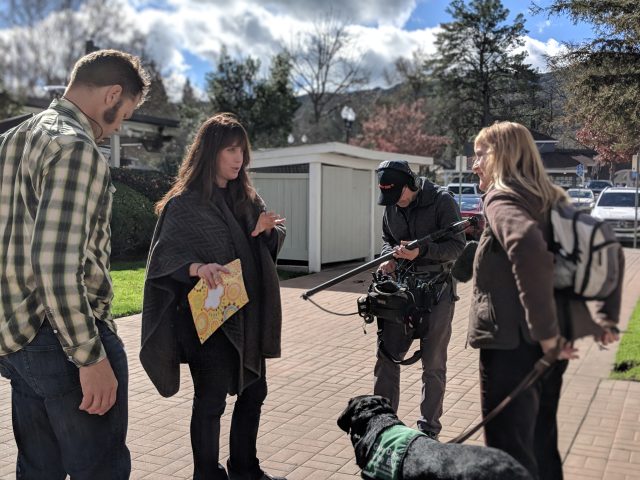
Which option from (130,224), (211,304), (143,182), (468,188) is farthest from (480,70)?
(143,182)

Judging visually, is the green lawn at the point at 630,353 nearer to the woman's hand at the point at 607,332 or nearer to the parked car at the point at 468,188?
the woman's hand at the point at 607,332

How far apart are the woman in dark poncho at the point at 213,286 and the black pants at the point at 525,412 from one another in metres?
1.33

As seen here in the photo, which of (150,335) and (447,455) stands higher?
(150,335)

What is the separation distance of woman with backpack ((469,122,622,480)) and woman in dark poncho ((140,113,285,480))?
1288mm

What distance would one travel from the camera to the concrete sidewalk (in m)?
2.96

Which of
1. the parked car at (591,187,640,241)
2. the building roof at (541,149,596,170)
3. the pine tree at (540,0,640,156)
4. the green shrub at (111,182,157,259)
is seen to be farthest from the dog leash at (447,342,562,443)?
the parked car at (591,187,640,241)

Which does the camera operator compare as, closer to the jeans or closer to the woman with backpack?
the woman with backpack

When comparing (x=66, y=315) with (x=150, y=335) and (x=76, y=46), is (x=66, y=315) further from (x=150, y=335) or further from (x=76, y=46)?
(x=76, y=46)

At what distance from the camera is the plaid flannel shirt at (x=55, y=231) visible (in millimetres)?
2191

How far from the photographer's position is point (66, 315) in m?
2.21

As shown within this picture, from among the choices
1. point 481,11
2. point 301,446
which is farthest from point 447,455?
point 481,11

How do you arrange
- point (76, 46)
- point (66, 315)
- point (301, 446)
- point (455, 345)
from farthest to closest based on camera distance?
1. point (76, 46)
2. point (455, 345)
3. point (301, 446)
4. point (66, 315)

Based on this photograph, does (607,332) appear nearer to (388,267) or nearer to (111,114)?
(388,267)

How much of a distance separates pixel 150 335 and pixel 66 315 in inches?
47.1
